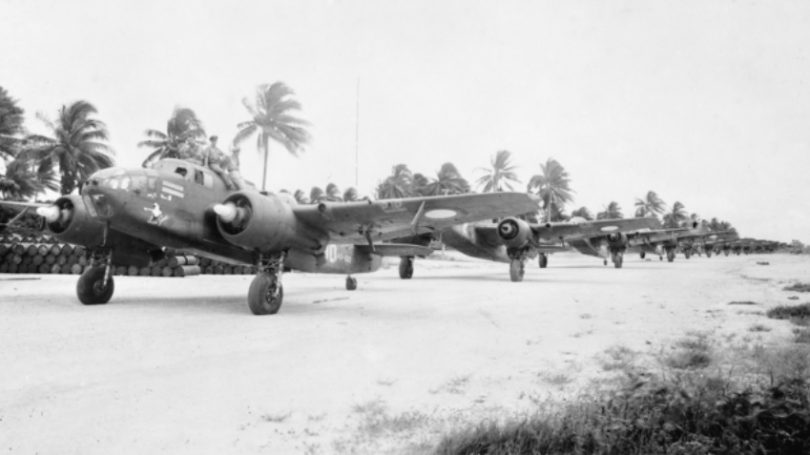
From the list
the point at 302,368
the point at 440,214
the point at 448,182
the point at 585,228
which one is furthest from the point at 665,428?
the point at 448,182

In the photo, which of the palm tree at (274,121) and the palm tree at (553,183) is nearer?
the palm tree at (274,121)

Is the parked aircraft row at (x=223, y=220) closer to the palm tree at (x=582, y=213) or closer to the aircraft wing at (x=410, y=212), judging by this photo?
the aircraft wing at (x=410, y=212)

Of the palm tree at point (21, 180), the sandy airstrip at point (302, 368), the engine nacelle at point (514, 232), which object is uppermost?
→ the palm tree at point (21, 180)

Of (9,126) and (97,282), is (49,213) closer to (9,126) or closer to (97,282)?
(97,282)

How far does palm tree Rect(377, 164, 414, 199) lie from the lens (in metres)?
75.7

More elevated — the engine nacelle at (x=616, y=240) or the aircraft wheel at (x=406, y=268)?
the engine nacelle at (x=616, y=240)

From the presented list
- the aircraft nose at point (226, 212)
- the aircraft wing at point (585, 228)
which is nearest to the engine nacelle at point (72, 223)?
the aircraft nose at point (226, 212)

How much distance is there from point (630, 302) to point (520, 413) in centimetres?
897

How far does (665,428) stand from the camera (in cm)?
284

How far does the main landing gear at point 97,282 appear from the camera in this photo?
10594mm

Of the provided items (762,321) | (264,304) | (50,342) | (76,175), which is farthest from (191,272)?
(76,175)

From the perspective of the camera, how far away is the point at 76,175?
132ft

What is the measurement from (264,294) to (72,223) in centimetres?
483

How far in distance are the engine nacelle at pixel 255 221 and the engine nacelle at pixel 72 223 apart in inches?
138
